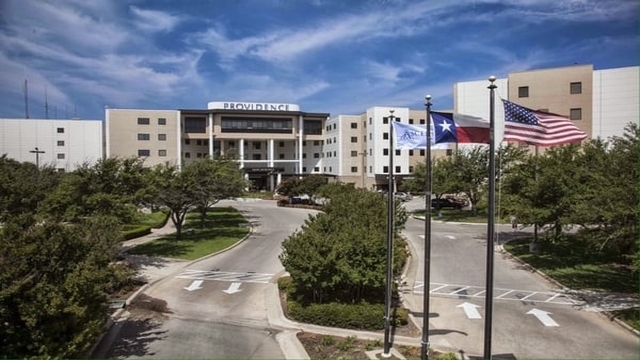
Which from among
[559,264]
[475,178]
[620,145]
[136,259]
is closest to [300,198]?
[475,178]

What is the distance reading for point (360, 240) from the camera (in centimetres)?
1527

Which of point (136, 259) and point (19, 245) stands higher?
point (19, 245)

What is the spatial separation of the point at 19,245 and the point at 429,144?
34.0 feet

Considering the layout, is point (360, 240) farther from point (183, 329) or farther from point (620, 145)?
point (620, 145)

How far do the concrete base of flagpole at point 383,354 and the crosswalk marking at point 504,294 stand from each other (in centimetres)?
669

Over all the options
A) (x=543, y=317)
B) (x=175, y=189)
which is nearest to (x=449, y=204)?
(x=175, y=189)

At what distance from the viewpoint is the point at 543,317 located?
15367 mm

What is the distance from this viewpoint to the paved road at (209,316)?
41.4 ft

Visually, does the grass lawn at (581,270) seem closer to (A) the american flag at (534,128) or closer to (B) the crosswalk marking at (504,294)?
Answer: (B) the crosswalk marking at (504,294)

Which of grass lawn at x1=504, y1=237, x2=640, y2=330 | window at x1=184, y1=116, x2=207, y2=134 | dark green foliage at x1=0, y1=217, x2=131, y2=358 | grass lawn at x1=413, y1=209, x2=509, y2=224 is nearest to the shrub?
dark green foliage at x1=0, y1=217, x2=131, y2=358

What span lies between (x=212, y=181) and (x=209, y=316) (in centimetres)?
1701

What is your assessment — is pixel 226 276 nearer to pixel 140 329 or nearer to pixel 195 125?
pixel 140 329

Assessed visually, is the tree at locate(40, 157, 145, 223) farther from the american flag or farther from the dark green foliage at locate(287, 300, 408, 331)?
the american flag

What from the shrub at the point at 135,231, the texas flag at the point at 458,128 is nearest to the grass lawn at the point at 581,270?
the texas flag at the point at 458,128
